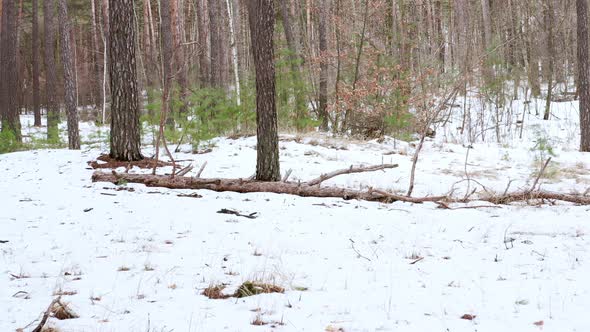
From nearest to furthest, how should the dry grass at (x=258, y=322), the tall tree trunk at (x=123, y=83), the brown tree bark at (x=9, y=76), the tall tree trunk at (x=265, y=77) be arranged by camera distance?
the dry grass at (x=258, y=322), the tall tree trunk at (x=265, y=77), the tall tree trunk at (x=123, y=83), the brown tree bark at (x=9, y=76)

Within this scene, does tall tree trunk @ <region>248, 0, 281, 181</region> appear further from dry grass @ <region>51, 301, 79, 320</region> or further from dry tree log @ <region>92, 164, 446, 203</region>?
dry grass @ <region>51, 301, 79, 320</region>

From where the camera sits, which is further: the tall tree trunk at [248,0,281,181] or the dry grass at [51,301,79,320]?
the tall tree trunk at [248,0,281,181]

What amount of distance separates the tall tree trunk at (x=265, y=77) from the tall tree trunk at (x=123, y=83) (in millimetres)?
2684

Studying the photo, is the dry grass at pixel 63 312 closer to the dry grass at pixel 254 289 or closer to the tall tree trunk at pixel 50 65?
the dry grass at pixel 254 289

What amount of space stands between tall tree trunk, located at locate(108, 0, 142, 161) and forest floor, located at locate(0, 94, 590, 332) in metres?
1.09

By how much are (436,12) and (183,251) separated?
29.7m

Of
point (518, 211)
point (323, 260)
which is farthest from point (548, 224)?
point (323, 260)

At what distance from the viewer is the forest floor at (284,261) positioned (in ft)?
9.14

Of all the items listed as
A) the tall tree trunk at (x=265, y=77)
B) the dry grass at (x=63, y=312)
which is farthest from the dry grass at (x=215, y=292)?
the tall tree trunk at (x=265, y=77)

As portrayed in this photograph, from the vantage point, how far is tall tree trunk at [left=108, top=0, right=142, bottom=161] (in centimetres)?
820

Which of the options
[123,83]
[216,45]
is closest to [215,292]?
[123,83]

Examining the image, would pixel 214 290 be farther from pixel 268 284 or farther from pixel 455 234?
pixel 455 234

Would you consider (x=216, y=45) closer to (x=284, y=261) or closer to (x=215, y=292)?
(x=284, y=261)

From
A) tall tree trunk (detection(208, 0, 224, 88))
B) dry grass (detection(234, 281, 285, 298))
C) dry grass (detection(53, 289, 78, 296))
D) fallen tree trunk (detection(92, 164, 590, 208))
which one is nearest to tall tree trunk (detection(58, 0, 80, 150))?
tall tree trunk (detection(208, 0, 224, 88))
